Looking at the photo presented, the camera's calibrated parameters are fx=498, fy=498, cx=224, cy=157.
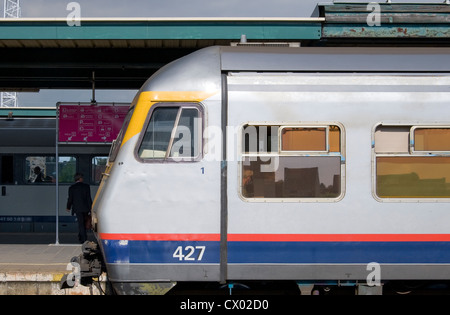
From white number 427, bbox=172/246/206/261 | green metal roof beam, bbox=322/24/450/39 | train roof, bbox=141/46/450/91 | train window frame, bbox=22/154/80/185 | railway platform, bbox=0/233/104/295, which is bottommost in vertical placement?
railway platform, bbox=0/233/104/295

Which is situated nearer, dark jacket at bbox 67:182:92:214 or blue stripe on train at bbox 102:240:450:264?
blue stripe on train at bbox 102:240:450:264

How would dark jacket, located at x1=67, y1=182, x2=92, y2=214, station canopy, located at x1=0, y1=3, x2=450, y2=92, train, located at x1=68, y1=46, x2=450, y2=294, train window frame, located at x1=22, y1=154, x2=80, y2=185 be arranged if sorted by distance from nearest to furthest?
train, located at x1=68, y1=46, x2=450, y2=294, station canopy, located at x1=0, y1=3, x2=450, y2=92, dark jacket, located at x1=67, y1=182, x2=92, y2=214, train window frame, located at x1=22, y1=154, x2=80, y2=185

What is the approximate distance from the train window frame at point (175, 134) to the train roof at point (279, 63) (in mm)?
209

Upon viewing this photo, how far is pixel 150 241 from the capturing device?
5863 mm

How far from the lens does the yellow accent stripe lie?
6.02 m

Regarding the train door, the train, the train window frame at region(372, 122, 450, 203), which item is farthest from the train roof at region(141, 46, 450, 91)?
the train window frame at region(372, 122, 450, 203)

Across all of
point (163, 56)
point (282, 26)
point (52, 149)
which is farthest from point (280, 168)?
point (52, 149)

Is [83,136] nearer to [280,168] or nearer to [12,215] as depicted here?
[12,215]

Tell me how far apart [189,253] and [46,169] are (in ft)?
33.6

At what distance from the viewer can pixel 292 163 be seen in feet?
19.4

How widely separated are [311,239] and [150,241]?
6.22ft

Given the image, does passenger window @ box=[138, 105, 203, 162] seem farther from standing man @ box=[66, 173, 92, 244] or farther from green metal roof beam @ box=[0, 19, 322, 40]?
standing man @ box=[66, 173, 92, 244]

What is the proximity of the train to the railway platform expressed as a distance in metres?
1.89

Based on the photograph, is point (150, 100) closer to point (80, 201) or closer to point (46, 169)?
point (80, 201)
